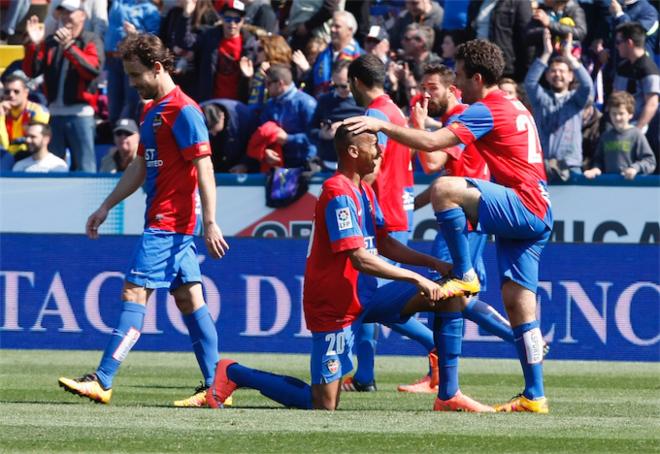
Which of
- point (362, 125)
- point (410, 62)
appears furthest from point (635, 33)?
point (362, 125)

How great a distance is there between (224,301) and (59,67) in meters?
4.23

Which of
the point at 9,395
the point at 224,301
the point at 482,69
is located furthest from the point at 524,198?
the point at 224,301

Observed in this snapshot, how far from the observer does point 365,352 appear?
1016cm

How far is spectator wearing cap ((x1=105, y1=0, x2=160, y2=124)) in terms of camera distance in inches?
663

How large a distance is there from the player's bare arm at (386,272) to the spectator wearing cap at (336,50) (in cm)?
703

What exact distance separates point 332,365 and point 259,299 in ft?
18.6

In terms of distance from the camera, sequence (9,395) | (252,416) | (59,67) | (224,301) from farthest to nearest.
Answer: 1. (59,67)
2. (224,301)
3. (9,395)
4. (252,416)

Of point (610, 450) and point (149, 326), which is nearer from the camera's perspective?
point (610, 450)

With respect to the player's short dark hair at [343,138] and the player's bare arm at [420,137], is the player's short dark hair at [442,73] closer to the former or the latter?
the player's bare arm at [420,137]

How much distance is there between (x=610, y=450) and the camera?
6.84m

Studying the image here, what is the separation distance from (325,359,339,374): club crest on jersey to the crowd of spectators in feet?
18.0

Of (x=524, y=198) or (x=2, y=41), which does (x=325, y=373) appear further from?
(x=2, y=41)

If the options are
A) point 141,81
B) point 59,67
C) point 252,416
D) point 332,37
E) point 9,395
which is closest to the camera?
point 252,416

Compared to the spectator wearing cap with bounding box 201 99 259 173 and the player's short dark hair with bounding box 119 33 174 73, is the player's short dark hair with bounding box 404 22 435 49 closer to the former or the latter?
the spectator wearing cap with bounding box 201 99 259 173
